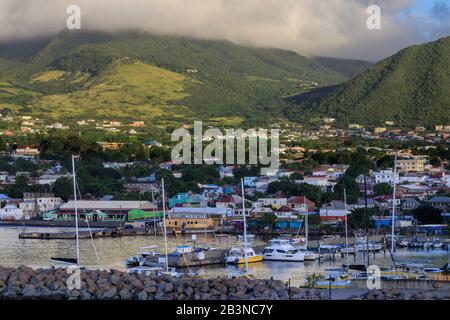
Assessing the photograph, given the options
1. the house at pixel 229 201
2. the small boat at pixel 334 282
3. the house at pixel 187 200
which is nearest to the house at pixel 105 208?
the house at pixel 187 200

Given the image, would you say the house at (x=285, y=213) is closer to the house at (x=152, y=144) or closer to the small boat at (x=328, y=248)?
the small boat at (x=328, y=248)

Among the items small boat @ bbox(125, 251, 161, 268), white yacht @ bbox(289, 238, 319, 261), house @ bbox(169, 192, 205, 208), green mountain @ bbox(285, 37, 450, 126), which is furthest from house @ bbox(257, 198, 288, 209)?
green mountain @ bbox(285, 37, 450, 126)

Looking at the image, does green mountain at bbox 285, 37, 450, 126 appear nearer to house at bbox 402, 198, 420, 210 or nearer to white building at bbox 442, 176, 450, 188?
white building at bbox 442, 176, 450, 188

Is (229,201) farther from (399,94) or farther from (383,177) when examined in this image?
(399,94)

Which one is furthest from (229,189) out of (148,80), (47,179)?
(148,80)
